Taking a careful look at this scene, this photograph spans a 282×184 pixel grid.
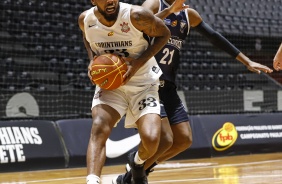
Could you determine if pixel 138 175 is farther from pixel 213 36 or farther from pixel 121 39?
pixel 213 36

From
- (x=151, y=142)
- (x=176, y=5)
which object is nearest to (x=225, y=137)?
(x=176, y=5)

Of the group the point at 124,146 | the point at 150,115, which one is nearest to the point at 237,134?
the point at 124,146

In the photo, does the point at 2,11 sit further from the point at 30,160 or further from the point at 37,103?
the point at 30,160

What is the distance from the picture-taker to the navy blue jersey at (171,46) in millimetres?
5625

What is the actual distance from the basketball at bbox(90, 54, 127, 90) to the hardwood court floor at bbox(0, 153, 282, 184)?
2058mm

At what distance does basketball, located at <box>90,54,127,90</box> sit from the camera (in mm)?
4523

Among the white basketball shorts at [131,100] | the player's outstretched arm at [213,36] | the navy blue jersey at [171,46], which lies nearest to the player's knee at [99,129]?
the white basketball shorts at [131,100]

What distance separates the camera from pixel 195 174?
7.22 metres

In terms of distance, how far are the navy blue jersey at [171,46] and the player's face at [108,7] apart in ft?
3.39

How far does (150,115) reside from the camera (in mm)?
4781

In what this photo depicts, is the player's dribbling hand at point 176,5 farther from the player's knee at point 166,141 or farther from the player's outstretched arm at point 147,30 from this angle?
the player's knee at point 166,141

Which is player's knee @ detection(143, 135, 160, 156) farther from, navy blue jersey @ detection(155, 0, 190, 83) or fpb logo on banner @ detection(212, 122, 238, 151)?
fpb logo on banner @ detection(212, 122, 238, 151)

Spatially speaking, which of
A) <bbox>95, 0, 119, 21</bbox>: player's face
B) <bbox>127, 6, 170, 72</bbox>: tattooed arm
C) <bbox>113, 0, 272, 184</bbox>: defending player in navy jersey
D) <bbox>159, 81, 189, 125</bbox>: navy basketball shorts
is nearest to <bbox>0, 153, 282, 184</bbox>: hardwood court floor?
<bbox>113, 0, 272, 184</bbox>: defending player in navy jersey

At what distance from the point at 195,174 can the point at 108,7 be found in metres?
3.27
